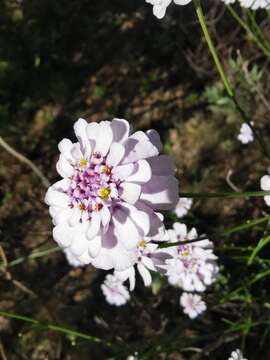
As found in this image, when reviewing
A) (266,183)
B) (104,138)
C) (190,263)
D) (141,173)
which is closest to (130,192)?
(141,173)

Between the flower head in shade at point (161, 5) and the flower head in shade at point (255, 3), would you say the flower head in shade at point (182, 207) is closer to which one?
the flower head in shade at point (255, 3)

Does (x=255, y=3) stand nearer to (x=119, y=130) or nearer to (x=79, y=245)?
(x=119, y=130)

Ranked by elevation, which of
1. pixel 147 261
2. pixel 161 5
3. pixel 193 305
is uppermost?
pixel 161 5

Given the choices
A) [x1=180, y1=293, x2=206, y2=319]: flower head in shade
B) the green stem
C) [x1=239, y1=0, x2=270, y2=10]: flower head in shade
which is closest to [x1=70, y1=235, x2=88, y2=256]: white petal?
the green stem

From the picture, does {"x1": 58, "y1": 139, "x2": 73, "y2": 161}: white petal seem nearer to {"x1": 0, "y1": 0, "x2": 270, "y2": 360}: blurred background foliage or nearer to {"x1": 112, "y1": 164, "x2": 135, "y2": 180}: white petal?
{"x1": 112, "y1": 164, "x2": 135, "y2": 180}: white petal

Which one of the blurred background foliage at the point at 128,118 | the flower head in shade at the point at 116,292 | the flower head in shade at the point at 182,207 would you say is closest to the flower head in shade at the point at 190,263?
the blurred background foliage at the point at 128,118
